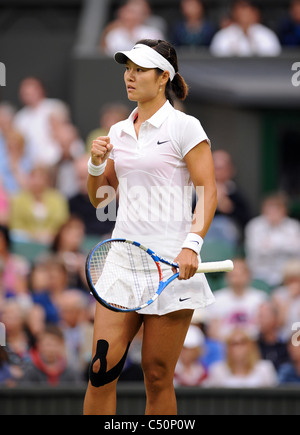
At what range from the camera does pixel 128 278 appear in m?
4.20

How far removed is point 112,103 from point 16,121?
966 mm

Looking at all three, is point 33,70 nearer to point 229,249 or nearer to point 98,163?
Result: point 229,249

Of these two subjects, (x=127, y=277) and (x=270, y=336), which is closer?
(x=127, y=277)

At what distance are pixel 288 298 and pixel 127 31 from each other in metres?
3.56

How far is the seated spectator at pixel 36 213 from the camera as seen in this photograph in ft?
26.9

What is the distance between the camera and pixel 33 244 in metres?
8.02

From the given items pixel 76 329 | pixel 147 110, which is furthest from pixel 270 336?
pixel 147 110

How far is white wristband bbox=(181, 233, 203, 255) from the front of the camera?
4027 millimetres

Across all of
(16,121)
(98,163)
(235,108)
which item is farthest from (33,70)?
(98,163)

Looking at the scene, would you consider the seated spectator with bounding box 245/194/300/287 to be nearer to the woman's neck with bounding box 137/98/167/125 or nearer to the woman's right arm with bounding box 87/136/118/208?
the woman's right arm with bounding box 87/136/118/208

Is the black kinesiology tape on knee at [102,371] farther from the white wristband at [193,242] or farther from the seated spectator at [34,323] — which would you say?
the seated spectator at [34,323]

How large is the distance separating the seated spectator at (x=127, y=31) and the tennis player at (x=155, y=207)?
17.7ft

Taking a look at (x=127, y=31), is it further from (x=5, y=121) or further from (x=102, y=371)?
(x=102, y=371)

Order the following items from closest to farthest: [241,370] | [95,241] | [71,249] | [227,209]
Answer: [241,370] → [71,249] → [95,241] → [227,209]
